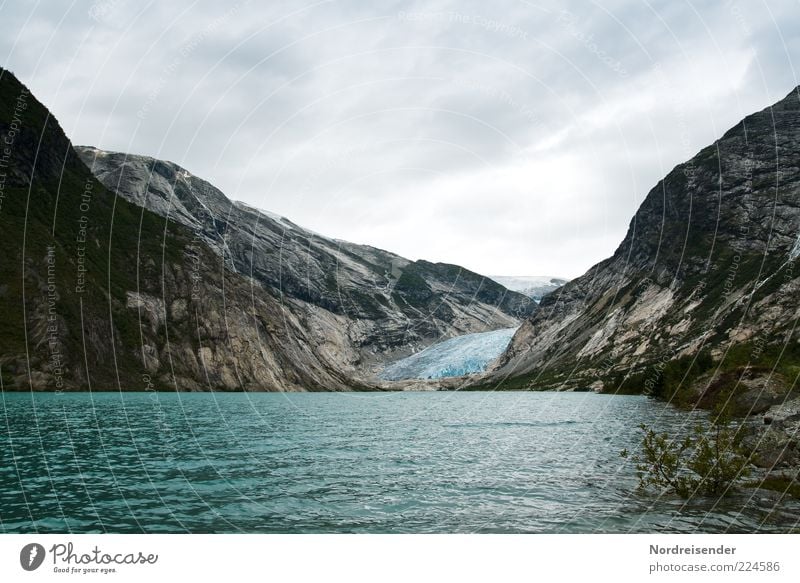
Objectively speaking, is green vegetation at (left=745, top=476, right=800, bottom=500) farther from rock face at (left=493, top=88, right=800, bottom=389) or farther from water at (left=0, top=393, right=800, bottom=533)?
rock face at (left=493, top=88, right=800, bottom=389)

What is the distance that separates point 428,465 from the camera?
87.4 feet

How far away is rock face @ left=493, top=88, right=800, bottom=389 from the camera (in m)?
131

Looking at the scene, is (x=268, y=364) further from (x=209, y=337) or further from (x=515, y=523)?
(x=515, y=523)

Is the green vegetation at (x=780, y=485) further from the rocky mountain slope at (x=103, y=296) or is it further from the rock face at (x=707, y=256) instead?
the rocky mountain slope at (x=103, y=296)

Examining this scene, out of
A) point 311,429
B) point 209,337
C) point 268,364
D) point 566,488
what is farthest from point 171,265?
point 566,488

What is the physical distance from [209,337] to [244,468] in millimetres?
123579

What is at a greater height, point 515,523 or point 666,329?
point 666,329

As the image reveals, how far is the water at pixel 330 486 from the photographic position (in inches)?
610

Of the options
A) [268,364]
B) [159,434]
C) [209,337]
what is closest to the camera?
[159,434]
